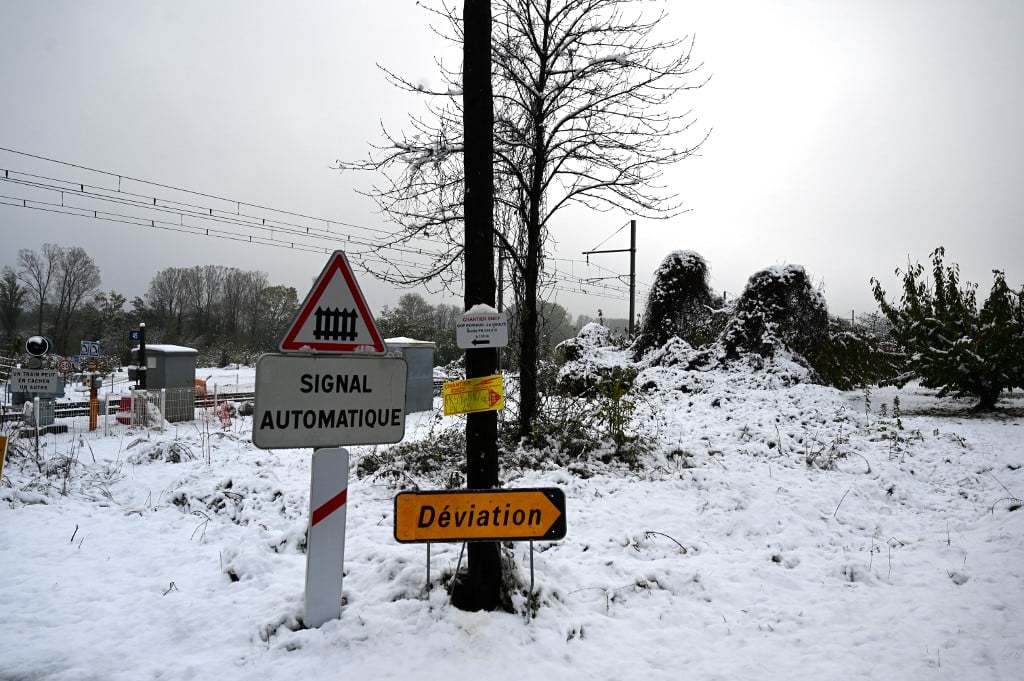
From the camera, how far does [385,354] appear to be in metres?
3.51

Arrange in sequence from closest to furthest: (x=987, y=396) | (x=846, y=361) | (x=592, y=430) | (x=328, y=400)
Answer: (x=328, y=400), (x=592, y=430), (x=987, y=396), (x=846, y=361)

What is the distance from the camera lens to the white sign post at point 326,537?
329 cm

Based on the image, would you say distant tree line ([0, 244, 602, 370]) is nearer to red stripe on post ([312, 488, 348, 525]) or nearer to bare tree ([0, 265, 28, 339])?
bare tree ([0, 265, 28, 339])

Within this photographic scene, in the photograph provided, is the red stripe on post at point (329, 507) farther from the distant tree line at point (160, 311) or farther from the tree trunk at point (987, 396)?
the distant tree line at point (160, 311)

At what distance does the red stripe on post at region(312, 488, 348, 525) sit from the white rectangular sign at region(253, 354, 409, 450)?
13.8 inches

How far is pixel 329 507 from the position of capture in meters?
3.33

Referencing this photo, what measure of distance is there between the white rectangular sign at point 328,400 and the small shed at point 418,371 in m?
11.7

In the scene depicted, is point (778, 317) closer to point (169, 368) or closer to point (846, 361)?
point (846, 361)

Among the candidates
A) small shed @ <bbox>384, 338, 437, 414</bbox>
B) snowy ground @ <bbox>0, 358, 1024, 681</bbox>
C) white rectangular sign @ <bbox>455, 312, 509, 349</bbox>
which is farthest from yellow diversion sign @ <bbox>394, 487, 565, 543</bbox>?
small shed @ <bbox>384, 338, 437, 414</bbox>

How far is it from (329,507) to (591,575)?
2241 mm

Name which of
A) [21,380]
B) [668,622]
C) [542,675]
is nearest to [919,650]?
[668,622]

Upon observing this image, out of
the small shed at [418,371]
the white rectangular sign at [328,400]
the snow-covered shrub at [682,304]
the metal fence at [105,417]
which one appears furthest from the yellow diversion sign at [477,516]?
the snow-covered shrub at [682,304]

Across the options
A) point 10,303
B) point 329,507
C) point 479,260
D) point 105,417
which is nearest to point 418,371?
point 105,417

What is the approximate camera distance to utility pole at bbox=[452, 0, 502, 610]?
11.7 ft
